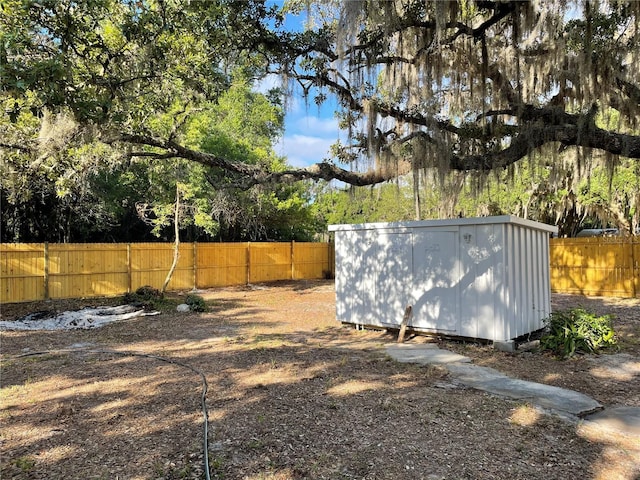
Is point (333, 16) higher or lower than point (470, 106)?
higher

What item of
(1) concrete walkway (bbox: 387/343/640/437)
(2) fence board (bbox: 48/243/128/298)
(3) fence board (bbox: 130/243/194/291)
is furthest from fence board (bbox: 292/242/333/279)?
(1) concrete walkway (bbox: 387/343/640/437)

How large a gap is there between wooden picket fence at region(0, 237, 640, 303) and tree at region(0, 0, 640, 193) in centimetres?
679

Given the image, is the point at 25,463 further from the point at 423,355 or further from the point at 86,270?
the point at 86,270

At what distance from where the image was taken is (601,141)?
5492 mm

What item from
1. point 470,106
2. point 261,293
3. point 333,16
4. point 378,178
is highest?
point 333,16

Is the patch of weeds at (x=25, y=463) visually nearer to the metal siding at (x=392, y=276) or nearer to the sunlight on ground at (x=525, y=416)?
the sunlight on ground at (x=525, y=416)

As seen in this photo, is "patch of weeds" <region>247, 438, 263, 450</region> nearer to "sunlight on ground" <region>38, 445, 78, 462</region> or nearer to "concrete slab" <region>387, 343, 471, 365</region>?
"sunlight on ground" <region>38, 445, 78, 462</region>

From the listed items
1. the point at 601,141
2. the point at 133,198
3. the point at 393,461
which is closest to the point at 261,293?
the point at 133,198

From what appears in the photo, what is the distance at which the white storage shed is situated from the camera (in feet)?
21.4

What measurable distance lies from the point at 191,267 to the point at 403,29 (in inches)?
479

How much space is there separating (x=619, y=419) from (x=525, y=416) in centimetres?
82

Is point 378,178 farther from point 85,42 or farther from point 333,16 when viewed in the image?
point 85,42

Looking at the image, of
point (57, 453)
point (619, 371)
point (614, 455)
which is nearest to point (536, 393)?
point (614, 455)

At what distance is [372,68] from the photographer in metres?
6.31
